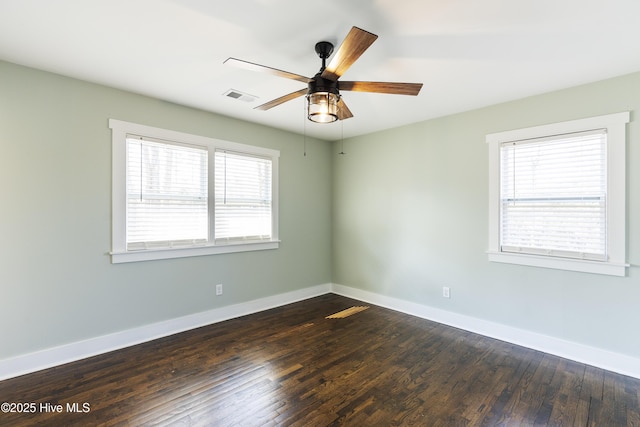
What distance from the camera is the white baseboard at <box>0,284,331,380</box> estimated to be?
2496mm

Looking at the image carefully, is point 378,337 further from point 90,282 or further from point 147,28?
point 147,28

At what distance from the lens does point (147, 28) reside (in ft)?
6.59

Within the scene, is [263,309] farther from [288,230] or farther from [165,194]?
[165,194]

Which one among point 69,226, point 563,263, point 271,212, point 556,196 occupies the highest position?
point 556,196

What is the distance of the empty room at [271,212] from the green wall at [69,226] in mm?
17

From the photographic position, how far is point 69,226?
2729 mm

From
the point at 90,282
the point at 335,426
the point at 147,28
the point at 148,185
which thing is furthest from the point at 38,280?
the point at 335,426

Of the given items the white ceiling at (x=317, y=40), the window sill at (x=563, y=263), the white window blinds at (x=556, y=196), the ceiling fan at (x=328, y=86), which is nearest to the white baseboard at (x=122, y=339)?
the white ceiling at (x=317, y=40)

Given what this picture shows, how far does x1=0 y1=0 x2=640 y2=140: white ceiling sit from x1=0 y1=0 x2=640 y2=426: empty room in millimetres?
21

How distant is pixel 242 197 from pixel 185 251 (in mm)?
1002

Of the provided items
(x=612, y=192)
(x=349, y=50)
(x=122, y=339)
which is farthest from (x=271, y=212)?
(x=612, y=192)

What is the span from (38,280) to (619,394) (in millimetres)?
4857

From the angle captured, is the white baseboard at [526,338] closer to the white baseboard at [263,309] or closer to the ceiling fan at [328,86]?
the white baseboard at [263,309]

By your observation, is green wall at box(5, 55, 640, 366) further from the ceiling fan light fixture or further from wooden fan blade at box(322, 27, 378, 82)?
wooden fan blade at box(322, 27, 378, 82)
